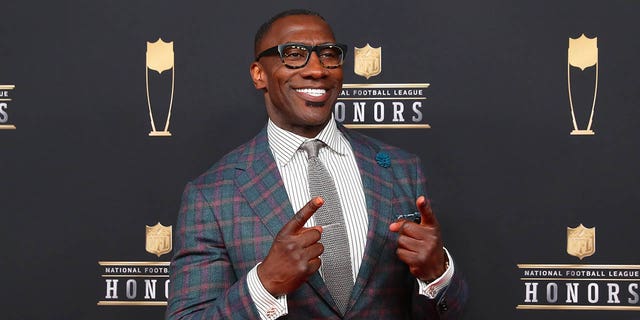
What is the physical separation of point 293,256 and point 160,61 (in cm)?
98

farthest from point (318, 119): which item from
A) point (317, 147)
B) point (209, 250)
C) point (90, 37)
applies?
point (90, 37)

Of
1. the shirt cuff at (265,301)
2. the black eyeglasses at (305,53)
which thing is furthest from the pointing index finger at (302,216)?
the black eyeglasses at (305,53)

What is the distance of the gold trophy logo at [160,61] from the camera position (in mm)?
2154

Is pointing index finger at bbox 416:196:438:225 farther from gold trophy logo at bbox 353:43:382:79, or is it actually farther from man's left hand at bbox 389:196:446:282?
gold trophy logo at bbox 353:43:382:79

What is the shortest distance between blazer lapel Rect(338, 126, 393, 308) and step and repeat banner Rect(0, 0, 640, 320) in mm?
473

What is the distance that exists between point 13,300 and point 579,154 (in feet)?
5.25

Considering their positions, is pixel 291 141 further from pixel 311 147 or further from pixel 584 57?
pixel 584 57

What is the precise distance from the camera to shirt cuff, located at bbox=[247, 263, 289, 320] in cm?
141

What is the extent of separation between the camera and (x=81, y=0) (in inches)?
85.5

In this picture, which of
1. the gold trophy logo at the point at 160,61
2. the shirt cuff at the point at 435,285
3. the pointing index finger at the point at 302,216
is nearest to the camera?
the pointing index finger at the point at 302,216

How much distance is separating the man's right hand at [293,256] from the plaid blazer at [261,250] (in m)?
0.11

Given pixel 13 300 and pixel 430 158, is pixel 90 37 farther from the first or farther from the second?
pixel 430 158

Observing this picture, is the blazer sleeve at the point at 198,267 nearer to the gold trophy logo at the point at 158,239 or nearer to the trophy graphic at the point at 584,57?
the gold trophy logo at the point at 158,239

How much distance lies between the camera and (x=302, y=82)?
162cm
